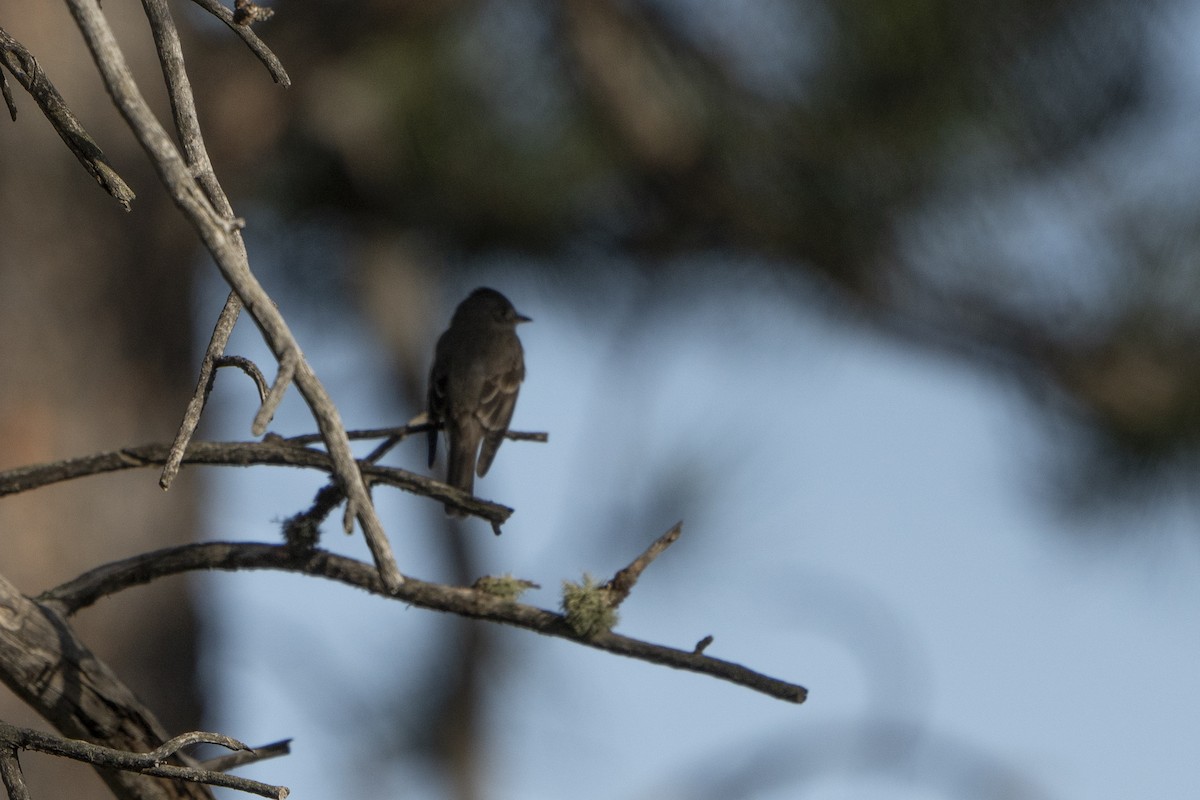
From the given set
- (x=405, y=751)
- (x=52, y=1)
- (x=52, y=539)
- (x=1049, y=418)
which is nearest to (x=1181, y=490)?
(x=1049, y=418)

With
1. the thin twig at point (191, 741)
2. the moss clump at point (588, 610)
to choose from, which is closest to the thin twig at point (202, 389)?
the thin twig at point (191, 741)

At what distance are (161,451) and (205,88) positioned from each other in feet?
11.7

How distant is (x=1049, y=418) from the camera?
5.19 m

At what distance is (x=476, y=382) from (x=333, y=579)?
10.1ft

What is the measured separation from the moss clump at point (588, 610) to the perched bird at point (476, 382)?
2.69 m

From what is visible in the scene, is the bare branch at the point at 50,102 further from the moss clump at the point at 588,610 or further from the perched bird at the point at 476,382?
the perched bird at the point at 476,382

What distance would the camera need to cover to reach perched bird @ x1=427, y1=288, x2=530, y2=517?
184 inches

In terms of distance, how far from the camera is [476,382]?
4.79 m

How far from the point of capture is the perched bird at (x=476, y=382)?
468 centimetres

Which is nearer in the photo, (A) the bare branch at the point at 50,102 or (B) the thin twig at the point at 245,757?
(A) the bare branch at the point at 50,102

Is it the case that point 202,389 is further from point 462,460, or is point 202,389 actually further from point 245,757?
point 462,460

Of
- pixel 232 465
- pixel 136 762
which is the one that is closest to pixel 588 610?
pixel 232 465

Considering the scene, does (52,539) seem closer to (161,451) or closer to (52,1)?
(52,1)

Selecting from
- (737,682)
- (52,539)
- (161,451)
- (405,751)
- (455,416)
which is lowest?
(737,682)
